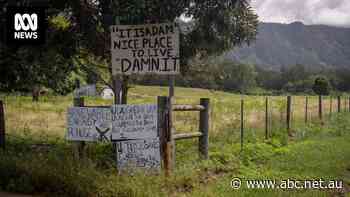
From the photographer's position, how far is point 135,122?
741cm

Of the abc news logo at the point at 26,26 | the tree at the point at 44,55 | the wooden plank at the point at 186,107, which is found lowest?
the wooden plank at the point at 186,107

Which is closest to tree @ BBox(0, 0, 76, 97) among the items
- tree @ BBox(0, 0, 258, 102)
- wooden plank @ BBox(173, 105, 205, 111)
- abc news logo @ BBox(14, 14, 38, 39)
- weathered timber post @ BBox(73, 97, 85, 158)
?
tree @ BBox(0, 0, 258, 102)

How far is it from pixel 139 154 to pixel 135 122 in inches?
20.7

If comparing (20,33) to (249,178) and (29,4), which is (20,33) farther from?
(249,178)

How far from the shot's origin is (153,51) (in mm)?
7742

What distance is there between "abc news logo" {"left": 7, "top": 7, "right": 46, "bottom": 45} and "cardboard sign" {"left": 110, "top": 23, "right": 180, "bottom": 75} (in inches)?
67.1

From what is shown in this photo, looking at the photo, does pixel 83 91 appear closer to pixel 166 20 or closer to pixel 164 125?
pixel 166 20

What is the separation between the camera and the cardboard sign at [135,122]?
7.39 meters

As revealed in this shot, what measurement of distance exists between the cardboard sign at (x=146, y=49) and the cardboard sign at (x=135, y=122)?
2.40 ft

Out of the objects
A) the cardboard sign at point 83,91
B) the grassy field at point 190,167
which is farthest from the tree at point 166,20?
the grassy field at point 190,167

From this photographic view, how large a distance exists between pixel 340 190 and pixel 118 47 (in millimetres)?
4472

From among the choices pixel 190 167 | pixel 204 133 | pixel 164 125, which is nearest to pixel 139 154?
pixel 164 125

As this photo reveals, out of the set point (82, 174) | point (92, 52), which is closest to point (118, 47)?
point (92, 52)

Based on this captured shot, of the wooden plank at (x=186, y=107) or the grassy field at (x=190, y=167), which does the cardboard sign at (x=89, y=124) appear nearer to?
the grassy field at (x=190, y=167)
